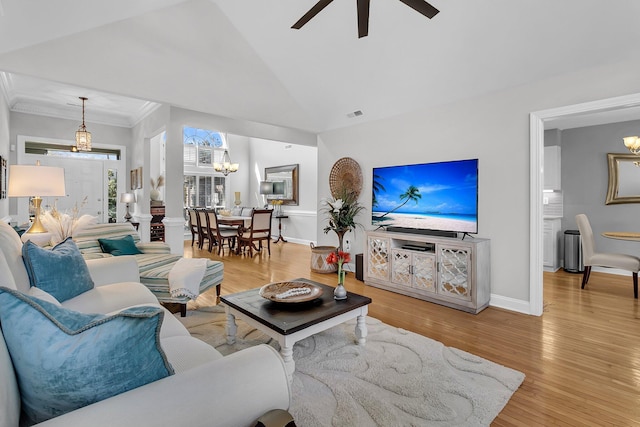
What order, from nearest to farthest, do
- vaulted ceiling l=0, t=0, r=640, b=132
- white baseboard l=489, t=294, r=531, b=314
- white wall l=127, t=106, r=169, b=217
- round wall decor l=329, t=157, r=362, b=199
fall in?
1. vaulted ceiling l=0, t=0, r=640, b=132
2. white baseboard l=489, t=294, r=531, b=314
3. round wall decor l=329, t=157, r=362, b=199
4. white wall l=127, t=106, r=169, b=217

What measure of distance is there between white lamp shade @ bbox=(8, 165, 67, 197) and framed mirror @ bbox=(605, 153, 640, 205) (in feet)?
24.1

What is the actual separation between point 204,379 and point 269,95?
415 cm

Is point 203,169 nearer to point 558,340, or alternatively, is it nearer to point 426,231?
point 426,231

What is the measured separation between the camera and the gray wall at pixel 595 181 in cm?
498

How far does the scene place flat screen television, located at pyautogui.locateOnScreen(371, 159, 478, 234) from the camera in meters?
3.63

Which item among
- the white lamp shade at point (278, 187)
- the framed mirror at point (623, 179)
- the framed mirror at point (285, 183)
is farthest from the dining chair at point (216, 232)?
the framed mirror at point (623, 179)

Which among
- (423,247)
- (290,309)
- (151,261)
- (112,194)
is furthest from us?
(112,194)

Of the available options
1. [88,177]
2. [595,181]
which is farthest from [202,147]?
[595,181]

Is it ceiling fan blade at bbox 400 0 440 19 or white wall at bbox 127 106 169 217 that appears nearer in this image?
ceiling fan blade at bbox 400 0 440 19

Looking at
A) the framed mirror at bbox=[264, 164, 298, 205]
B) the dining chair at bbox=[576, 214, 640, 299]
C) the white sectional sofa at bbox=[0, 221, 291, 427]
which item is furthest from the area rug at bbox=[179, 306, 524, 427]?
the framed mirror at bbox=[264, 164, 298, 205]

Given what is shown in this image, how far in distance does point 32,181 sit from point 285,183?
645 centimetres

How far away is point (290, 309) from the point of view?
7.41 feet

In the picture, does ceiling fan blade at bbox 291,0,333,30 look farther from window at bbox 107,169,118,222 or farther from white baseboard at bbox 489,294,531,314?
window at bbox 107,169,118,222

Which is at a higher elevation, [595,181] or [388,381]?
[595,181]
